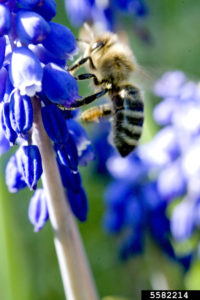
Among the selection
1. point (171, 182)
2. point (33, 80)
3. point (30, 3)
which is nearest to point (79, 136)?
point (33, 80)

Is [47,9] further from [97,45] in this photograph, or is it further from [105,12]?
[105,12]

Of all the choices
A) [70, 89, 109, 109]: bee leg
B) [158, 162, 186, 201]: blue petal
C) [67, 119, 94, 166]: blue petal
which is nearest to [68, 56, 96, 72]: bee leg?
[70, 89, 109, 109]: bee leg

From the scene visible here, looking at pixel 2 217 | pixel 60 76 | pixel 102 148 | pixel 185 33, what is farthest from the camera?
pixel 185 33

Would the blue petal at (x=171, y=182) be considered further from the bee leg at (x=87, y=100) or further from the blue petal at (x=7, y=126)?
the blue petal at (x=7, y=126)

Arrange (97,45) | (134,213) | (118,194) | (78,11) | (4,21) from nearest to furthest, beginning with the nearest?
(4,21), (97,45), (134,213), (118,194), (78,11)

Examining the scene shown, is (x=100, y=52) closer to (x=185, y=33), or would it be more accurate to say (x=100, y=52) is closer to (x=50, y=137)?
(x=50, y=137)

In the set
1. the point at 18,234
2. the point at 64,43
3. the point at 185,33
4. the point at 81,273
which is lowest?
the point at 81,273

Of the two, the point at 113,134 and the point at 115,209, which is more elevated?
the point at 113,134

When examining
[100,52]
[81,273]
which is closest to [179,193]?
[100,52]
